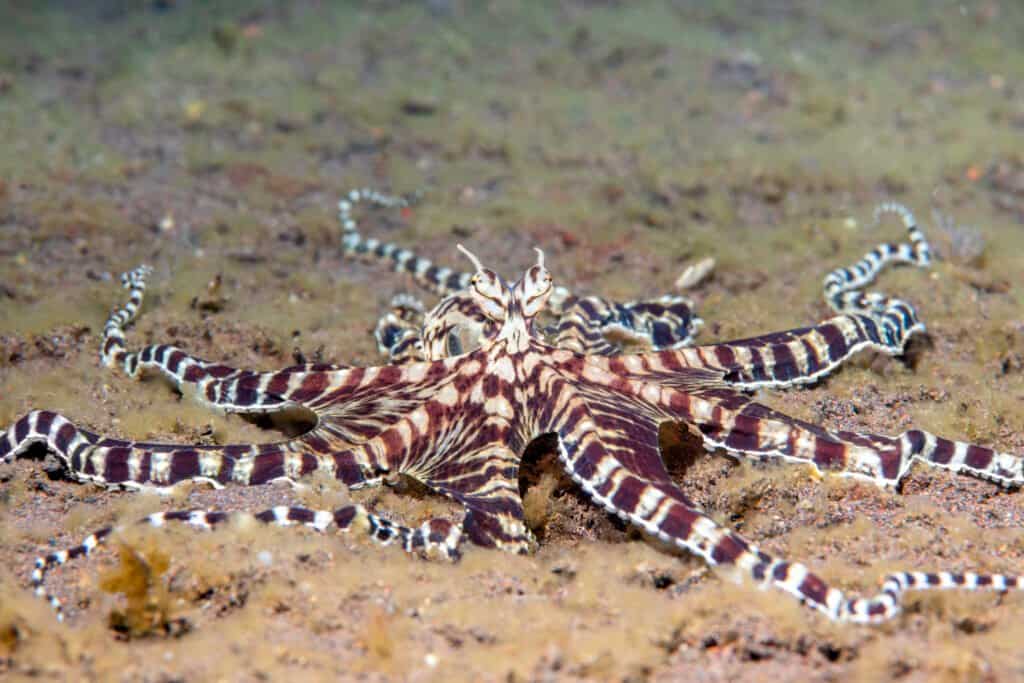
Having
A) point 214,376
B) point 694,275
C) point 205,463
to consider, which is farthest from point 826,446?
point 214,376

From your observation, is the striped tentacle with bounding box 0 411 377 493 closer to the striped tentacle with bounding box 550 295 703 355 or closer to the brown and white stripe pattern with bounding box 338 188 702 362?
the brown and white stripe pattern with bounding box 338 188 702 362

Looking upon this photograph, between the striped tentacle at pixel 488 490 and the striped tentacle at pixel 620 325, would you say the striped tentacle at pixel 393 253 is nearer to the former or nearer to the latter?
the striped tentacle at pixel 620 325

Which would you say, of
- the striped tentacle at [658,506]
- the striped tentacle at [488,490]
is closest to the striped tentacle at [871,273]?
the striped tentacle at [658,506]

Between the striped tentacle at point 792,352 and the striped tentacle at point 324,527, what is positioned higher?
the striped tentacle at point 792,352

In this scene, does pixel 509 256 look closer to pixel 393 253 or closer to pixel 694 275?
pixel 393 253

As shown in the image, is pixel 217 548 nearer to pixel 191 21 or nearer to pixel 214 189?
pixel 214 189

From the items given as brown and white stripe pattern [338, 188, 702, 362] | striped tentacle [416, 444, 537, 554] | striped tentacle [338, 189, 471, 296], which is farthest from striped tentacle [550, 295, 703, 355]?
striped tentacle [338, 189, 471, 296]
